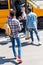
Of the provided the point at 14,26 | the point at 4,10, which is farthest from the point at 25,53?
the point at 4,10

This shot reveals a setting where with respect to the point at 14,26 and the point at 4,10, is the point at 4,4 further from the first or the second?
the point at 14,26

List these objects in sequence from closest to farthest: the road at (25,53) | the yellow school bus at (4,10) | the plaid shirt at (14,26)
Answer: the plaid shirt at (14,26) → the road at (25,53) → the yellow school bus at (4,10)

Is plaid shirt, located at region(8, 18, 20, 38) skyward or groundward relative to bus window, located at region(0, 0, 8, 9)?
groundward

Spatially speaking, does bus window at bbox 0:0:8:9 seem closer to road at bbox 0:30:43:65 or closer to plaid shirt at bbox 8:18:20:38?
road at bbox 0:30:43:65

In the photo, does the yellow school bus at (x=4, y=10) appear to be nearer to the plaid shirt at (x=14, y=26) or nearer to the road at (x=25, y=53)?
the road at (x=25, y=53)

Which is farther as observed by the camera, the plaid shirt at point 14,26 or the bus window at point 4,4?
the bus window at point 4,4

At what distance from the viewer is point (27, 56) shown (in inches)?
376

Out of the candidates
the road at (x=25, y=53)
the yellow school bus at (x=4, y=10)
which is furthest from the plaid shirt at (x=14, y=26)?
the yellow school bus at (x=4, y=10)

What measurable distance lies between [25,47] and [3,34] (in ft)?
9.83

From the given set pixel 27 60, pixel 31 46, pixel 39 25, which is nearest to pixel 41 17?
pixel 39 25

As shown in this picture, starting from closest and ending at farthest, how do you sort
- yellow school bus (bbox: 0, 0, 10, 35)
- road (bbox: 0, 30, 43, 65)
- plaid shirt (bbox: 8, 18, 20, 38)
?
1. plaid shirt (bbox: 8, 18, 20, 38)
2. road (bbox: 0, 30, 43, 65)
3. yellow school bus (bbox: 0, 0, 10, 35)

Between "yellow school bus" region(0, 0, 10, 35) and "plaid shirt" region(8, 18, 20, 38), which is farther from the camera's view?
"yellow school bus" region(0, 0, 10, 35)

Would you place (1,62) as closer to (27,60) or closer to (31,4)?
(27,60)

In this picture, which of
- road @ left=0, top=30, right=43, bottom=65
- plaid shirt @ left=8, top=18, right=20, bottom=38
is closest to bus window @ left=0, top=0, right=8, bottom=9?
road @ left=0, top=30, right=43, bottom=65
